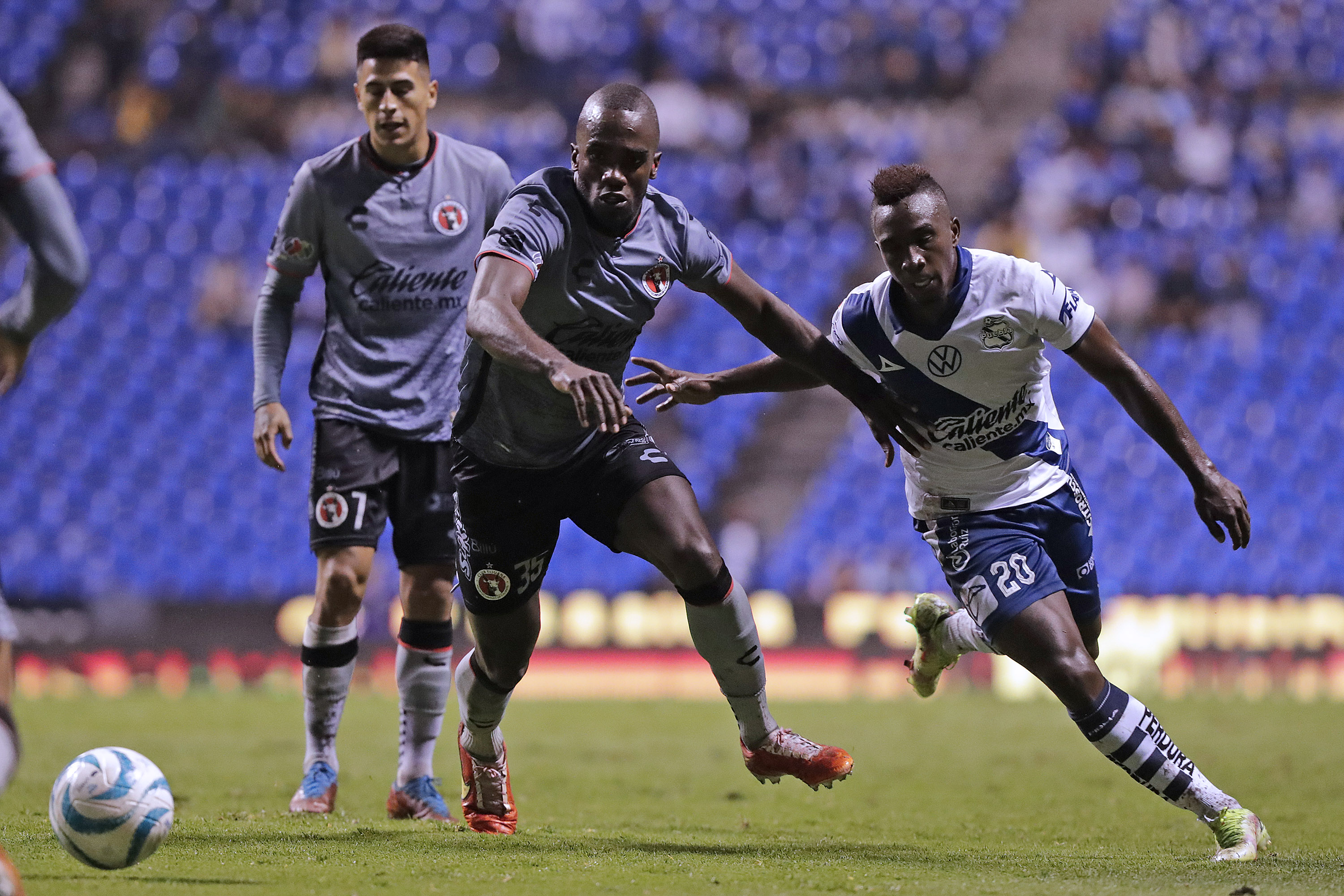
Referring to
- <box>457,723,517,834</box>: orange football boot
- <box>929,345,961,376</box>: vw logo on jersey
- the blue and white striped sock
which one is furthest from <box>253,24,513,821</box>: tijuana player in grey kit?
the blue and white striped sock

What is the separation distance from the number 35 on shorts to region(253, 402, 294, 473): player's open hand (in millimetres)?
2883

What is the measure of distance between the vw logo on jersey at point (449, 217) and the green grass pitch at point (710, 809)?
2.52m

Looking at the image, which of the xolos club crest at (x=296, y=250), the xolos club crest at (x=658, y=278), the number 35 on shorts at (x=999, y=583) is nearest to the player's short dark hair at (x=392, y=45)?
the xolos club crest at (x=296, y=250)

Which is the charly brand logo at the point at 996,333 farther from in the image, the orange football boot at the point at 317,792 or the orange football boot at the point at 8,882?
the orange football boot at the point at 8,882

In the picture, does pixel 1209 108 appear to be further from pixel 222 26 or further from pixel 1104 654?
pixel 222 26

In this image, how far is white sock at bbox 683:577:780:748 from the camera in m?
5.16

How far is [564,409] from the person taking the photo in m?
5.15

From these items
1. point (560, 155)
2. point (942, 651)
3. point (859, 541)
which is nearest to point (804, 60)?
point (560, 155)

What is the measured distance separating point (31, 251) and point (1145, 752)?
12.9ft

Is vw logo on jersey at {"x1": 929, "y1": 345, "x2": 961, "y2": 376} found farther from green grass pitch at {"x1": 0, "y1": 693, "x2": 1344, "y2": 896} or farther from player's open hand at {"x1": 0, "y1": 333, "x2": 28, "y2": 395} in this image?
player's open hand at {"x1": 0, "y1": 333, "x2": 28, "y2": 395}

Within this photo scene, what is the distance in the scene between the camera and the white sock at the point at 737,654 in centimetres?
516

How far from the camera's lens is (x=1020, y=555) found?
5.42 m

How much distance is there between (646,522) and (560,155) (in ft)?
50.2

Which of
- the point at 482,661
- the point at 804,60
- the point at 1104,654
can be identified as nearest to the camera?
the point at 482,661
